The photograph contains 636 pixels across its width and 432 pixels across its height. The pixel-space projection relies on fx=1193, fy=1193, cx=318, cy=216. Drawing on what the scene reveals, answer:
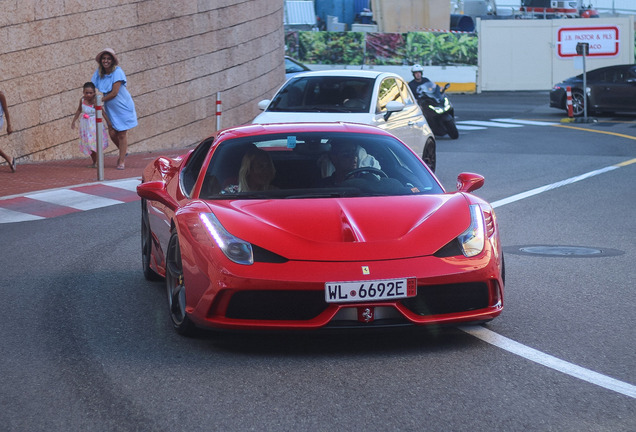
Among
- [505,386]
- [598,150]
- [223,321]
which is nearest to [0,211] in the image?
[223,321]

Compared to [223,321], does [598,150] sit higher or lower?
lower

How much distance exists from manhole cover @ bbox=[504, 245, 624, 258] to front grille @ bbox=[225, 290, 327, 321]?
4.29 m

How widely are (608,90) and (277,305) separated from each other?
26.9m

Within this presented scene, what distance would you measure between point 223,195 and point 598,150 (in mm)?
16060

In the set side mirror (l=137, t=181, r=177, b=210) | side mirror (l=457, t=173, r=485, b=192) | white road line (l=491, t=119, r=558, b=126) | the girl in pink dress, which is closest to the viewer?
side mirror (l=457, t=173, r=485, b=192)

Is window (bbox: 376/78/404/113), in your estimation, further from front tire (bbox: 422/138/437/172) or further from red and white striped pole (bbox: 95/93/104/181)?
red and white striped pole (bbox: 95/93/104/181)

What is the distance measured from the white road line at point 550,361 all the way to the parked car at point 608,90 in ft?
84.8

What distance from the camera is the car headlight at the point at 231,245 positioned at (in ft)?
20.0

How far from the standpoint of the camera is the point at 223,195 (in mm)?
7035

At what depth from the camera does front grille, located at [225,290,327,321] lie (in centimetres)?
596

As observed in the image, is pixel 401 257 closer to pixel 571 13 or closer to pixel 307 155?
pixel 307 155

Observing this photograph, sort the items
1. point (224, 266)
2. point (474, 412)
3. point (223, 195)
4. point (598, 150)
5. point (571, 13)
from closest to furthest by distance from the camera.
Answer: point (474, 412) → point (224, 266) → point (223, 195) → point (598, 150) → point (571, 13)

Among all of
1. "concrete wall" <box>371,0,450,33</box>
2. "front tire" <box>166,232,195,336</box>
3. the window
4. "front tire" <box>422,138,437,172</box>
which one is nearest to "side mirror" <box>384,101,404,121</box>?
the window

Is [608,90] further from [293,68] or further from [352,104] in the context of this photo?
[352,104]
